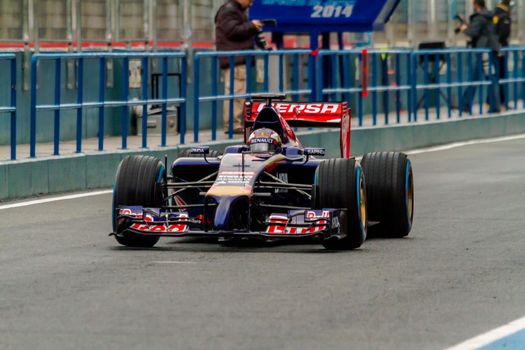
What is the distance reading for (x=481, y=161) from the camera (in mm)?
23109

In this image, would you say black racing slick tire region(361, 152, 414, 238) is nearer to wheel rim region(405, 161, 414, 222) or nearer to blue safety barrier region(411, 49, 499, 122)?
wheel rim region(405, 161, 414, 222)

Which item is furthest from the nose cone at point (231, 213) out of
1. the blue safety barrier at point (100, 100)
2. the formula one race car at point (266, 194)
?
the blue safety barrier at point (100, 100)

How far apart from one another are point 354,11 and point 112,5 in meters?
5.83

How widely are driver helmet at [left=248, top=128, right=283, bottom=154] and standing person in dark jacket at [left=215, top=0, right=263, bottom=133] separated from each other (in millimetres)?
10161

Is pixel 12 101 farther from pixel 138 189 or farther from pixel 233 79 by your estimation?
pixel 138 189

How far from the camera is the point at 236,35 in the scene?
78.2 feet

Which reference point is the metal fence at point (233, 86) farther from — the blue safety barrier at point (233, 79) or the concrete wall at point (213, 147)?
the concrete wall at point (213, 147)

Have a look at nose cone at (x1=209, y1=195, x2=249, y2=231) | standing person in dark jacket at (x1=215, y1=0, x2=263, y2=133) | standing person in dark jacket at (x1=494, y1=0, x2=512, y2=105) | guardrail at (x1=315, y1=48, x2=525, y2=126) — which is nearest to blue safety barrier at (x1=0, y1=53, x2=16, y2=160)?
nose cone at (x1=209, y1=195, x2=249, y2=231)

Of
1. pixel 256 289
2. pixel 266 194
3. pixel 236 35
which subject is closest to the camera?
pixel 256 289

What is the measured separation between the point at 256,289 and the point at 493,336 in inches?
83.5

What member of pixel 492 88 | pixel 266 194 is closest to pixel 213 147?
pixel 266 194

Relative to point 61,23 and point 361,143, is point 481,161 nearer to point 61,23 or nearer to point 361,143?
point 361,143

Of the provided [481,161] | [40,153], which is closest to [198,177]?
[40,153]

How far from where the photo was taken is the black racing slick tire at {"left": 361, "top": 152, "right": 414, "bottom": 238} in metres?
13.4
